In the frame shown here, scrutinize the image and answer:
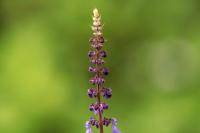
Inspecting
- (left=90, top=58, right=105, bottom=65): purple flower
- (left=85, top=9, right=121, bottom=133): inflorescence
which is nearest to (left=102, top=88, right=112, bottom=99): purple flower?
(left=85, top=9, right=121, bottom=133): inflorescence

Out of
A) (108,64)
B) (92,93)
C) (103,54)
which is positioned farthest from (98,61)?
(108,64)

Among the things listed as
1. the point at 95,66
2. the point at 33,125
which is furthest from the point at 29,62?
the point at 95,66

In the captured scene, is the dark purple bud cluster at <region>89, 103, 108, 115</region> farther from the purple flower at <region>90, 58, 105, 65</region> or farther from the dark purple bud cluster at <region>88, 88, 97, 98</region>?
the purple flower at <region>90, 58, 105, 65</region>

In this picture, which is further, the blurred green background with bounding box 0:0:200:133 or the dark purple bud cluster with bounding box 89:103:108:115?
the blurred green background with bounding box 0:0:200:133

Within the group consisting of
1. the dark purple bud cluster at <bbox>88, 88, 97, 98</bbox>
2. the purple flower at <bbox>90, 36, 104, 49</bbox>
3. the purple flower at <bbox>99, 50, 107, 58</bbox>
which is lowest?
the dark purple bud cluster at <bbox>88, 88, 97, 98</bbox>

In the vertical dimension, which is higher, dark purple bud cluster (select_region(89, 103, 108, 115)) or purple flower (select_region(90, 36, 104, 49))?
purple flower (select_region(90, 36, 104, 49))

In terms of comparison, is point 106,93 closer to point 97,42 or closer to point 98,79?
point 98,79

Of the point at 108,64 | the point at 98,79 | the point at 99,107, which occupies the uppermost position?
the point at 108,64

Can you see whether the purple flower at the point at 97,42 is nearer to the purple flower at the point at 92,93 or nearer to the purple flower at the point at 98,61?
the purple flower at the point at 98,61

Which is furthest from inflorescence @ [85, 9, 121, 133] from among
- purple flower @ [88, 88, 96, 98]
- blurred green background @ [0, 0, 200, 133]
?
blurred green background @ [0, 0, 200, 133]
